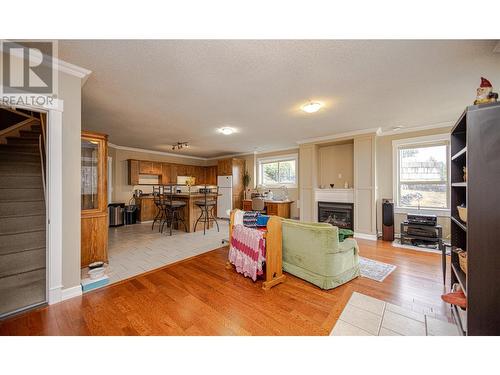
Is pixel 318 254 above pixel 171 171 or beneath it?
beneath

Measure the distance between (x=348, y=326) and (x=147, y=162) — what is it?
278 inches

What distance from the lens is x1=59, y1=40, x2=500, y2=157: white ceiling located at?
5.82 feet

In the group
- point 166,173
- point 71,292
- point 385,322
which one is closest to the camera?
point 385,322

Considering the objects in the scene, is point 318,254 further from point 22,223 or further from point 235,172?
point 235,172

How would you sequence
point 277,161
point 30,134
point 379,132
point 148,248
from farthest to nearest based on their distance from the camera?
1. point 277,161
2. point 379,132
3. point 148,248
4. point 30,134

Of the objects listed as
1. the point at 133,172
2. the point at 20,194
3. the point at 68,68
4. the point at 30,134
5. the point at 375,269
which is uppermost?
the point at 68,68

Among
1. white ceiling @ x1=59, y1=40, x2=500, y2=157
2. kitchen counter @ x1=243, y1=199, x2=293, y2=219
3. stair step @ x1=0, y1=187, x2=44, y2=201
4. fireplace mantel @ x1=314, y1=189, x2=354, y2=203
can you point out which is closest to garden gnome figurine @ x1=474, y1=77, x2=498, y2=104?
white ceiling @ x1=59, y1=40, x2=500, y2=157

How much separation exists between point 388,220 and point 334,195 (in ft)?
4.25

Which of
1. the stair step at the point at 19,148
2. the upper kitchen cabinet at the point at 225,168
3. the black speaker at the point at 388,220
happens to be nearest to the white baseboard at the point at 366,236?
the black speaker at the point at 388,220

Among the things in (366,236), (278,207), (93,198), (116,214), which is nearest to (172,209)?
(116,214)

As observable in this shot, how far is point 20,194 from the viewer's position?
3.14m

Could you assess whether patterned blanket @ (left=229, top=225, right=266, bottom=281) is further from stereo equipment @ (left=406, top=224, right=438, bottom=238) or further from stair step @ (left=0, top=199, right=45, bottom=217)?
stereo equipment @ (left=406, top=224, right=438, bottom=238)

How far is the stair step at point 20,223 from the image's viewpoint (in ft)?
8.88
